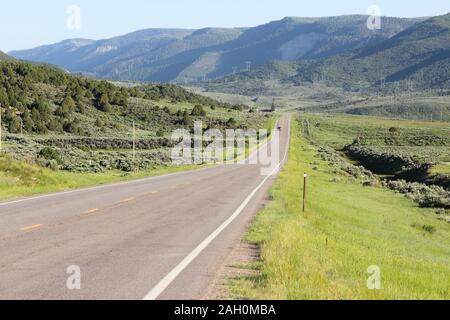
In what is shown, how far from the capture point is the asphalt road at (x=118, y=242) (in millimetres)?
8883

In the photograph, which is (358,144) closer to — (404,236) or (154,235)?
(404,236)

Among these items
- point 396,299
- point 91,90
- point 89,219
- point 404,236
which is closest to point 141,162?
point 404,236

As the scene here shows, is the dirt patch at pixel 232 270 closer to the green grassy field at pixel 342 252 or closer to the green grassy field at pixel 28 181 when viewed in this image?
the green grassy field at pixel 342 252

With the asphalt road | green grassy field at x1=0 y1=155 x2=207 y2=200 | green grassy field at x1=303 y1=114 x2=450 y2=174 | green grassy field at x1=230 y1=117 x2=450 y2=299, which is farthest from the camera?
green grassy field at x1=303 y1=114 x2=450 y2=174

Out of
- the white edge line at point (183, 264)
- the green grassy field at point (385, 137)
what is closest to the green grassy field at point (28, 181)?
the white edge line at point (183, 264)

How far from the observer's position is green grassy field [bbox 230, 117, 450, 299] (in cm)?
902

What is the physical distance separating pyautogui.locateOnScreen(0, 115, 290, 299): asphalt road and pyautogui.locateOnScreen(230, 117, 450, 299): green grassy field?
97 cm

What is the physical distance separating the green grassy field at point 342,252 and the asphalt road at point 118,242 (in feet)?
3.18

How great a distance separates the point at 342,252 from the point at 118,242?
5.03m

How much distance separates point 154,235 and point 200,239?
1.13 metres

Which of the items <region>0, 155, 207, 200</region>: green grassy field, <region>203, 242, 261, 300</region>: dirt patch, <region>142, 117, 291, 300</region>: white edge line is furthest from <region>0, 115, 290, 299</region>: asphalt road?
<region>0, 155, 207, 200</region>: green grassy field

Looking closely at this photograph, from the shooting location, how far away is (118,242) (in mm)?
12867

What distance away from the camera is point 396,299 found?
874 cm

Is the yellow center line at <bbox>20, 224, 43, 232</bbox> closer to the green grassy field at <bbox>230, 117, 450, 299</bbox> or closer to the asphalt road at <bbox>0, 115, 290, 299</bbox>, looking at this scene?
the asphalt road at <bbox>0, 115, 290, 299</bbox>
